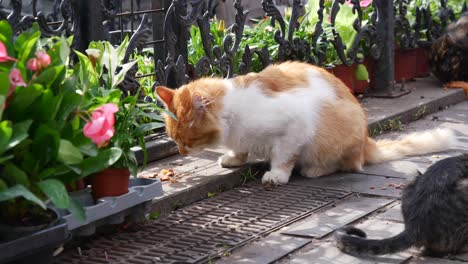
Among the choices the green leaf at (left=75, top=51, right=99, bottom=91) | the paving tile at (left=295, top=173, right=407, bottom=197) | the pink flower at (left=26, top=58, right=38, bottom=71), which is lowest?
the paving tile at (left=295, top=173, right=407, bottom=197)

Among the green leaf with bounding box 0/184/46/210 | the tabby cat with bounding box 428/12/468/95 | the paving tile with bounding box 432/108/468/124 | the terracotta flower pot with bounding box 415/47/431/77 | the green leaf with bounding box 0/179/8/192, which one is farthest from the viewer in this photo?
the terracotta flower pot with bounding box 415/47/431/77

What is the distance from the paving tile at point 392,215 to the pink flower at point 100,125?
194 cm

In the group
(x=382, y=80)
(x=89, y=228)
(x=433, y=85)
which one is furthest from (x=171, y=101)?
(x=433, y=85)

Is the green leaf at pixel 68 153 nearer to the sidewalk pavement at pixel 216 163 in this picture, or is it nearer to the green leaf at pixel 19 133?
the green leaf at pixel 19 133

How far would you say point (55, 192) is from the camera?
3.11 metres

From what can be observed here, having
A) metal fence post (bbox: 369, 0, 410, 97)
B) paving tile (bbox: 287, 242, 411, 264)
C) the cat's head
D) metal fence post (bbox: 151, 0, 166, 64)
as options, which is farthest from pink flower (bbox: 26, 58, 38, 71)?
metal fence post (bbox: 369, 0, 410, 97)

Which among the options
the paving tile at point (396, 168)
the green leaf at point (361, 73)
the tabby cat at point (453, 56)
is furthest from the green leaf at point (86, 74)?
the tabby cat at point (453, 56)

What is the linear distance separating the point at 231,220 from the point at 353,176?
46.6 inches

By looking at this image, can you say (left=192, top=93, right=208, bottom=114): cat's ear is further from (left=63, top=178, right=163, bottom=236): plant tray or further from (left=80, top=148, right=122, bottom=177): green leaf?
(left=80, top=148, right=122, bottom=177): green leaf

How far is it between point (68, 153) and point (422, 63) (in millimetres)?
6246

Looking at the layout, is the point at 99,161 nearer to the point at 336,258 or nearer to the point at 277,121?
the point at 336,258

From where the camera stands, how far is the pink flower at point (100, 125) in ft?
10.7

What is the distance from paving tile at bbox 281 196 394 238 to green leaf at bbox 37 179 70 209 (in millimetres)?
1639

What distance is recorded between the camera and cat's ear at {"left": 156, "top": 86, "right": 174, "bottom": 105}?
4.94m
